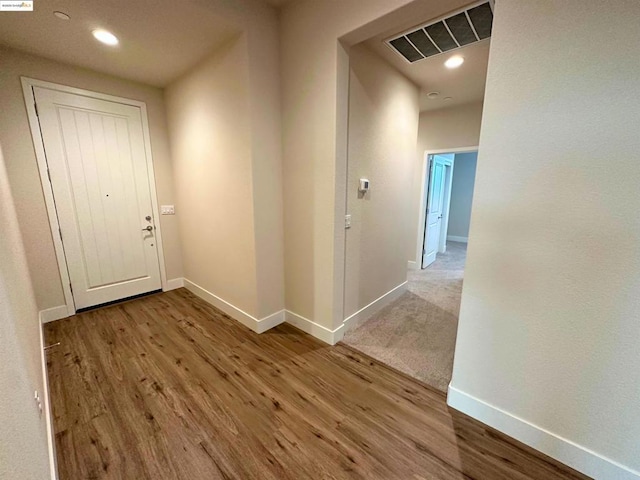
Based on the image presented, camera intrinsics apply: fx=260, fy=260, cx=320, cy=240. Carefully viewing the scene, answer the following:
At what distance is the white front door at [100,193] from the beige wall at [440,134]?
3.70m

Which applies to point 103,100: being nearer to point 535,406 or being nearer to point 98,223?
point 98,223

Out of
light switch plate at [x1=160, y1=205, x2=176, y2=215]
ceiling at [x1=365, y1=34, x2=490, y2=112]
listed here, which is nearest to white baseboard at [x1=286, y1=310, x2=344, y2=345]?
light switch plate at [x1=160, y1=205, x2=176, y2=215]

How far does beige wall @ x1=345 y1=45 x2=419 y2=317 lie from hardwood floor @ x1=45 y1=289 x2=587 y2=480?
0.83 m

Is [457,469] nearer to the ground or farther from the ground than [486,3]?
nearer to the ground

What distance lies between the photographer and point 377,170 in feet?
8.79

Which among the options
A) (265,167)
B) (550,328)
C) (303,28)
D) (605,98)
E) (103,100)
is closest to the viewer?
(605,98)

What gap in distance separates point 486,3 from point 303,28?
130 cm

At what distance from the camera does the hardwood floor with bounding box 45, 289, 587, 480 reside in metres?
1.35

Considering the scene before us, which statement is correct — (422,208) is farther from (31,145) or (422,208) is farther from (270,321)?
(31,145)

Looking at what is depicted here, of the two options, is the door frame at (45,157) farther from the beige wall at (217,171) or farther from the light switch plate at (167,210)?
the beige wall at (217,171)

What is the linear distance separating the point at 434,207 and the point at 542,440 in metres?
3.99

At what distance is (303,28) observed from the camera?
2.10 meters

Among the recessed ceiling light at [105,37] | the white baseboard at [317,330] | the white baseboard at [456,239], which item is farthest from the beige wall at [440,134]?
the recessed ceiling light at [105,37]

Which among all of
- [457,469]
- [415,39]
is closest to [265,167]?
[415,39]
